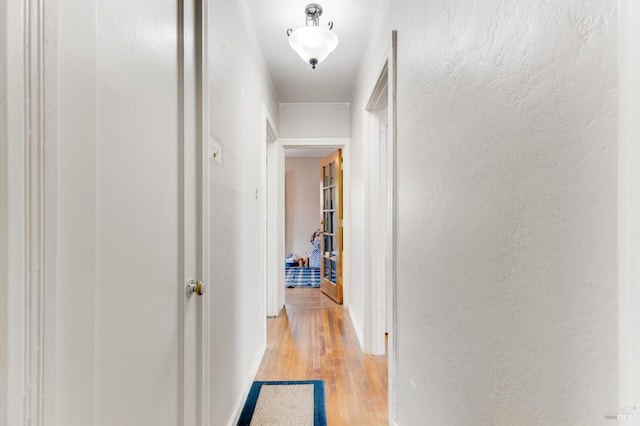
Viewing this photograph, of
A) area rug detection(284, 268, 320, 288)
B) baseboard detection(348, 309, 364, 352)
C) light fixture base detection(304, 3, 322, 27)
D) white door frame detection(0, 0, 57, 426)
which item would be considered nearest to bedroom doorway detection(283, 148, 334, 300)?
area rug detection(284, 268, 320, 288)

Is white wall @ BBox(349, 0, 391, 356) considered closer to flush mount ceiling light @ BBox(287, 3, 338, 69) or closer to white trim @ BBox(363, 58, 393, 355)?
white trim @ BBox(363, 58, 393, 355)

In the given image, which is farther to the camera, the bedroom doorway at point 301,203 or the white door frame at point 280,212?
the bedroom doorway at point 301,203

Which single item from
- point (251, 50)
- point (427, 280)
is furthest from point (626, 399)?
point (251, 50)

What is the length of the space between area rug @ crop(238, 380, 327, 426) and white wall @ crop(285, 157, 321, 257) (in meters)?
4.96

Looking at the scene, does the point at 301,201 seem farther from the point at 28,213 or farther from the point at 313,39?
the point at 28,213

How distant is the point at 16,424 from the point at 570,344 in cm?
86

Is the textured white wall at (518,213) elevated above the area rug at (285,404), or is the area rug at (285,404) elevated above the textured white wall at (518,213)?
the textured white wall at (518,213)

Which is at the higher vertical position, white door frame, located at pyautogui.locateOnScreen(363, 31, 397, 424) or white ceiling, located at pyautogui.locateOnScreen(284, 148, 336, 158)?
white ceiling, located at pyautogui.locateOnScreen(284, 148, 336, 158)

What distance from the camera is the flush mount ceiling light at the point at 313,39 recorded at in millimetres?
2014

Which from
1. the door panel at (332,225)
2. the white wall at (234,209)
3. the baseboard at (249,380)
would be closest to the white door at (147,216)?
the white wall at (234,209)

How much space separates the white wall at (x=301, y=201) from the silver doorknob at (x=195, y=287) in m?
5.94

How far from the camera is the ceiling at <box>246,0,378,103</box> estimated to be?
212cm

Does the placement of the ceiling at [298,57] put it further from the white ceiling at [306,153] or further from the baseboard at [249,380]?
the white ceiling at [306,153]

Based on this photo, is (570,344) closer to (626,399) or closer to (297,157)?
(626,399)
